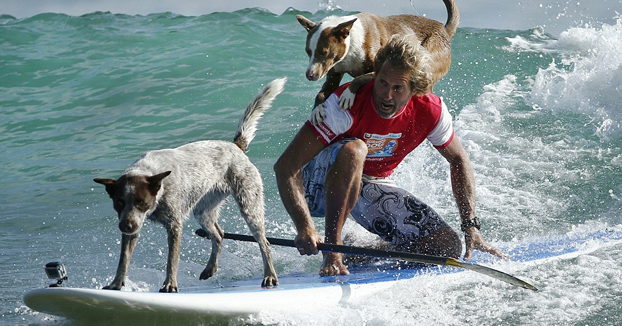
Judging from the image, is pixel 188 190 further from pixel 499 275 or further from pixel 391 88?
pixel 499 275

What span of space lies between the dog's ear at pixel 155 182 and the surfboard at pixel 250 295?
20.5 inches

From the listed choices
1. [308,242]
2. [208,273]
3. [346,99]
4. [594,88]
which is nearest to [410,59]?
[346,99]

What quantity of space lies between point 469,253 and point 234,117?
6.52 meters

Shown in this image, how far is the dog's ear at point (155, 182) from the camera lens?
348 centimetres

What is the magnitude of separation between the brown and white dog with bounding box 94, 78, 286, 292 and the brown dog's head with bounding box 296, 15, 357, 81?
1.17ft

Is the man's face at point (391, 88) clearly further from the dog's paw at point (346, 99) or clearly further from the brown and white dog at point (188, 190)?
the brown and white dog at point (188, 190)

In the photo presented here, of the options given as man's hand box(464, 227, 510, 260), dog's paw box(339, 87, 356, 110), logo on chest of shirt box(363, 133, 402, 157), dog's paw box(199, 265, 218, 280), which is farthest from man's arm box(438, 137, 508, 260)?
dog's paw box(199, 265, 218, 280)

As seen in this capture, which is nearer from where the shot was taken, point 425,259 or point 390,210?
point 425,259

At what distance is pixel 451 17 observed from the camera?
5488 mm

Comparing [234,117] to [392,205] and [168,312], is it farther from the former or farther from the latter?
[168,312]

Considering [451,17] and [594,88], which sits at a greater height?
[451,17]

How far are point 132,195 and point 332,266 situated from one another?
163 cm

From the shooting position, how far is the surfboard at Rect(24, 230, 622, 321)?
3586mm

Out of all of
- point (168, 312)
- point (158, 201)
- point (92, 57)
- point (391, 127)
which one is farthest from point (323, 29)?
point (92, 57)
